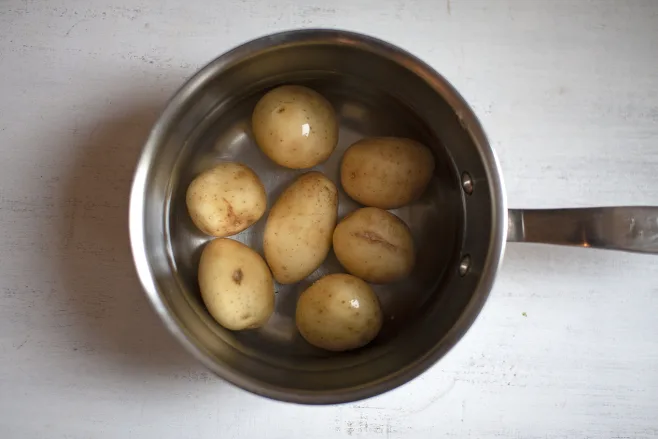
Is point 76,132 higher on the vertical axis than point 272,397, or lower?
higher

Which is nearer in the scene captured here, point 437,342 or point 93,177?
point 437,342

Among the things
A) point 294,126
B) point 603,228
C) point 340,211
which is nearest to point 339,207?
point 340,211

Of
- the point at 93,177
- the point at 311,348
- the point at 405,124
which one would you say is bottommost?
the point at 311,348

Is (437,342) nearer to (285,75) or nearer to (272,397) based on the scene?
(272,397)

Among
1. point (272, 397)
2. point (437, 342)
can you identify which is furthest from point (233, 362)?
point (437, 342)

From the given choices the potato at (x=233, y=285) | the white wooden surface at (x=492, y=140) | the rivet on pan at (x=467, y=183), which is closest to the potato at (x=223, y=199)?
the potato at (x=233, y=285)

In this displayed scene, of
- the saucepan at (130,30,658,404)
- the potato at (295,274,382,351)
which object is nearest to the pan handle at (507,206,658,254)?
the saucepan at (130,30,658,404)

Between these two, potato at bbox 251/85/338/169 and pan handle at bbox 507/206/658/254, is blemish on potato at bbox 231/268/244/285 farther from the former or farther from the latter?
pan handle at bbox 507/206/658/254
